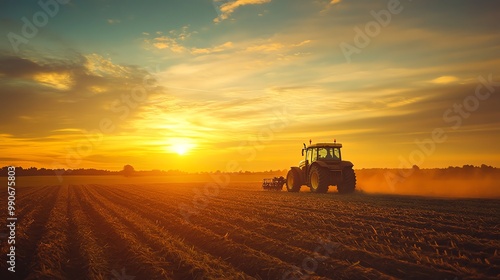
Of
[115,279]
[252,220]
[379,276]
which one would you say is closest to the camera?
[379,276]

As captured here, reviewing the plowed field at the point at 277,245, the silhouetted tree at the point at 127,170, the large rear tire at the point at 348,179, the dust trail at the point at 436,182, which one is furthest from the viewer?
the silhouetted tree at the point at 127,170

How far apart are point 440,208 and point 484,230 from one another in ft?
15.7

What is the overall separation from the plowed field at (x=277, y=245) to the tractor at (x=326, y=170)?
6471mm

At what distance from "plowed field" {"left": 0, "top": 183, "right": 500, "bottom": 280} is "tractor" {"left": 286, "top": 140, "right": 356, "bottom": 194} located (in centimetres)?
647

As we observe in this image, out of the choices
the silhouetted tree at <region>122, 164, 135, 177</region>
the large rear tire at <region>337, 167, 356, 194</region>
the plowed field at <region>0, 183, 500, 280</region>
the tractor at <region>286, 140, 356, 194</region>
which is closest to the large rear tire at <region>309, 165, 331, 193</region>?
the tractor at <region>286, 140, 356, 194</region>

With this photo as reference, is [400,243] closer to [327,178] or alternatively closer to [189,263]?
[189,263]

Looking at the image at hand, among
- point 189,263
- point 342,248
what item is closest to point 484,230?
point 342,248

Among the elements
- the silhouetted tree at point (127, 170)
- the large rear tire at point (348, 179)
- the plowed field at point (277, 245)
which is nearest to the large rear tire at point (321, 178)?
the large rear tire at point (348, 179)

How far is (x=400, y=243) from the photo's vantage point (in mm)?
8906

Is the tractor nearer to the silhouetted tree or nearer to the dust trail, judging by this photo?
the dust trail

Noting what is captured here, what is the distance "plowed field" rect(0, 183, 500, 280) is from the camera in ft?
24.3

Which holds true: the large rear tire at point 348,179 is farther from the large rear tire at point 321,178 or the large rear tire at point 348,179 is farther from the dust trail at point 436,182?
the dust trail at point 436,182

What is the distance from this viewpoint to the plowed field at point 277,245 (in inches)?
291

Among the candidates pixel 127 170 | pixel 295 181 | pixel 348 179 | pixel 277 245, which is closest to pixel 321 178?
pixel 348 179
